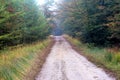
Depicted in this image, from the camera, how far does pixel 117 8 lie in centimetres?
2234

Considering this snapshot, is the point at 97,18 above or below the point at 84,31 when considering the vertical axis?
above

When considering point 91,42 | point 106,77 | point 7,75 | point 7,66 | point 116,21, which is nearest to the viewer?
point 7,75

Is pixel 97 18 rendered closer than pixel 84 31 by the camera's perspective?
Yes

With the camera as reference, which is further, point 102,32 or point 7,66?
point 102,32

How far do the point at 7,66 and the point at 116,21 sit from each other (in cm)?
1062

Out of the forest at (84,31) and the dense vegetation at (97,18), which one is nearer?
the forest at (84,31)

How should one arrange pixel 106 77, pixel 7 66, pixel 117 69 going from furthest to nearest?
pixel 117 69
pixel 106 77
pixel 7 66

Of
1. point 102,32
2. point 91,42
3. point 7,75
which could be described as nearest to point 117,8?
point 102,32

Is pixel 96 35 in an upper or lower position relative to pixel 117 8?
lower

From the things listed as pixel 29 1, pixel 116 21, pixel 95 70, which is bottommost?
pixel 95 70

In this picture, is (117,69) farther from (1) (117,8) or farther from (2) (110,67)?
(1) (117,8)

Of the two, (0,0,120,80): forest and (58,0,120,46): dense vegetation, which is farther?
(58,0,120,46): dense vegetation

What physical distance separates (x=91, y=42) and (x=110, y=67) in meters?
13.2

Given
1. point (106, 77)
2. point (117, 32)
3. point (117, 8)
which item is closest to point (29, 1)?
point (117, 8)
